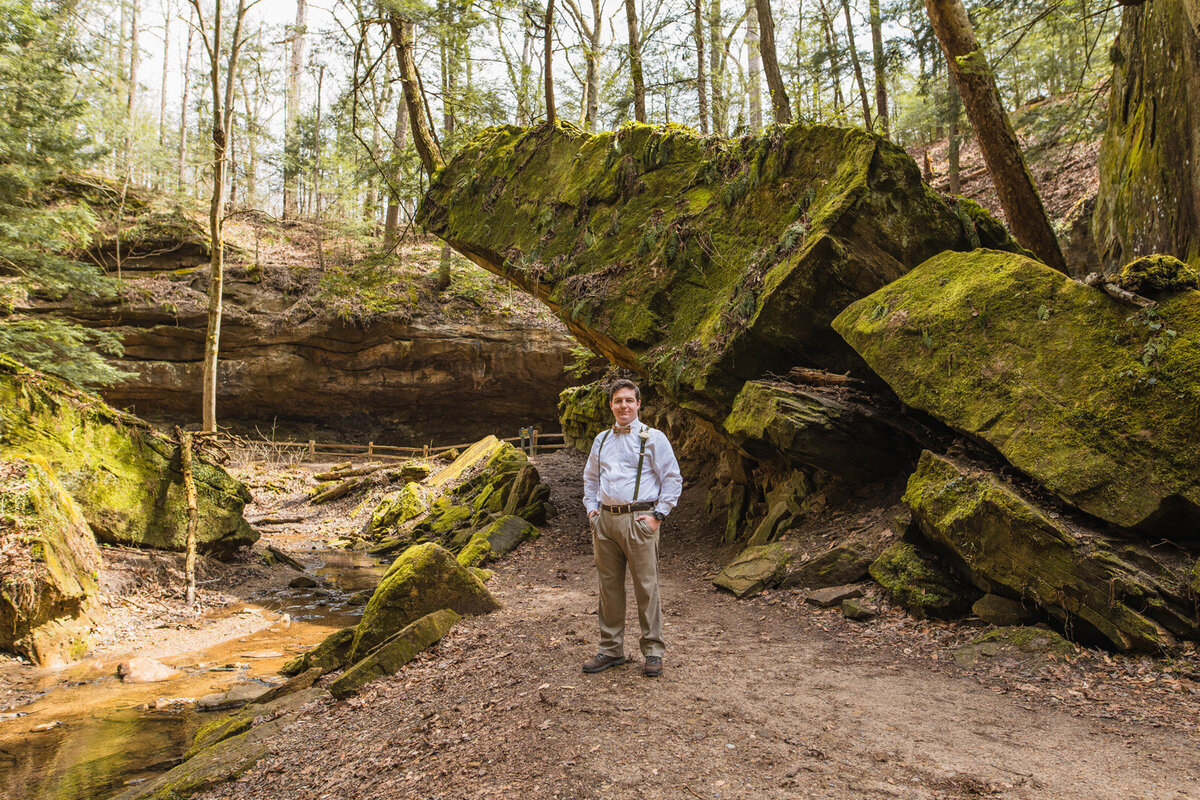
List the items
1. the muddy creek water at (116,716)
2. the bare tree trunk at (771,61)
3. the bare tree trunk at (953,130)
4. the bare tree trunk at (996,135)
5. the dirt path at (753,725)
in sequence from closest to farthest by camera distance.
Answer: the dirt path at (753,725) < the muddy creek water at (116,716) < the bare tree trunk at (996,135) < the bare tree trunk at (771,61) < the bare tree trunk at (953,130)

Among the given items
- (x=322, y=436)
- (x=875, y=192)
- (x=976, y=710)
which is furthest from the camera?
(x=322, y=436)

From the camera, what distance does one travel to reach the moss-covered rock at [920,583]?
5051mm

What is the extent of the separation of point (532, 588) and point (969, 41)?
28.1 feet

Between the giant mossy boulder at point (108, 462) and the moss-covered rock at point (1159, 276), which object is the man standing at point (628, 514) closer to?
the moss-covered rock at point (1159, 276)

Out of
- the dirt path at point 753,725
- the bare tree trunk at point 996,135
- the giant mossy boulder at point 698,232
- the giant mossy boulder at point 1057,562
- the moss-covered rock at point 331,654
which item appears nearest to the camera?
the dirt path at point 753,725

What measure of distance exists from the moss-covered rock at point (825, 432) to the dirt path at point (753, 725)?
2032mm

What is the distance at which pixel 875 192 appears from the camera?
7301 millimetres

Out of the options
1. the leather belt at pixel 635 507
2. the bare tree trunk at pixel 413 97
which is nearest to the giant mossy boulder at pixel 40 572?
the leather belt at pixel 635 507

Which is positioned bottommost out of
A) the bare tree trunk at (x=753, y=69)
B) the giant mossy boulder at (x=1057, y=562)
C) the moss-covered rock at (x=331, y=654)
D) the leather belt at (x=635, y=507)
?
the moss-covered rock at (x=331, y=654)

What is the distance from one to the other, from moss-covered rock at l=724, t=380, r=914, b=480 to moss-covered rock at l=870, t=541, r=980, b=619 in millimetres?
1388

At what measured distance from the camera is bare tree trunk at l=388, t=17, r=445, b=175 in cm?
1030

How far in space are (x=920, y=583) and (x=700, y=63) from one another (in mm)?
15041

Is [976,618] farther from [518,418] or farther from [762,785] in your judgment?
[518,418]

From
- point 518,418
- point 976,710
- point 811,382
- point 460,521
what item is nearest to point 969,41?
point 811,382
